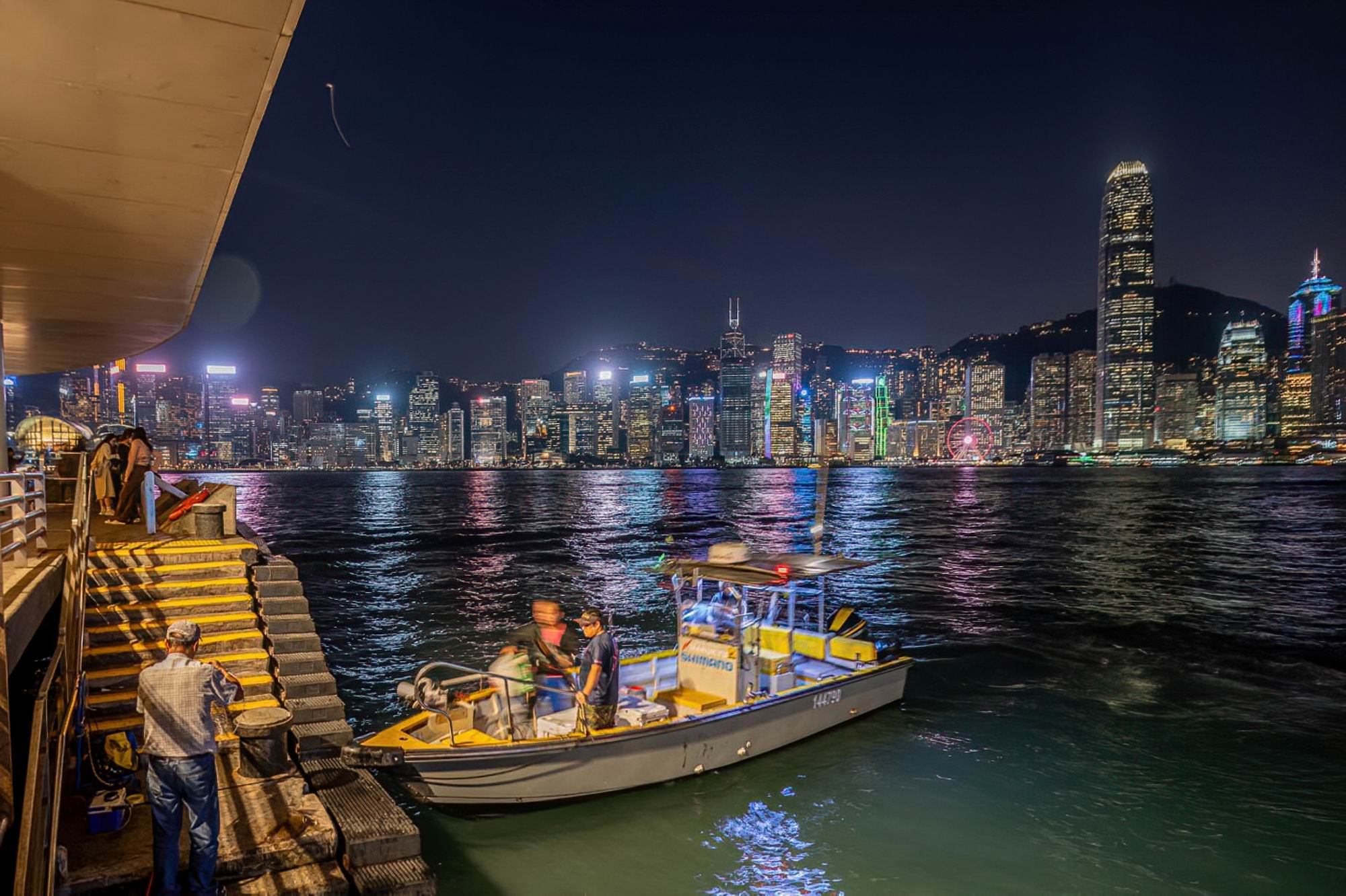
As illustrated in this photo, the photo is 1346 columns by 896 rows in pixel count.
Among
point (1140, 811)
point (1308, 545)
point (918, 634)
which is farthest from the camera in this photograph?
point (1308, 545)

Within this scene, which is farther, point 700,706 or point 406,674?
point 406,674

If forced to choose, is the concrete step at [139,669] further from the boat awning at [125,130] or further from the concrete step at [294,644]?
the boat awning at [125,130]

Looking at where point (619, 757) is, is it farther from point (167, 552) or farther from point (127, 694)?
point (167, 552)

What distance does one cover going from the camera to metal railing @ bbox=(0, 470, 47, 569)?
700 centimetres

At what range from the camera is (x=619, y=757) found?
30.3ft

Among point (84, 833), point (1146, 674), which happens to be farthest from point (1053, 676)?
point (84, 833)

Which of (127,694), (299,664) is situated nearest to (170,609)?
(127,694)

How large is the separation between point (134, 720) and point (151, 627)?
1359 mm

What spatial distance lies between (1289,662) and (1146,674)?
4657 millimetres

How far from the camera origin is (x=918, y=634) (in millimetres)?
21203

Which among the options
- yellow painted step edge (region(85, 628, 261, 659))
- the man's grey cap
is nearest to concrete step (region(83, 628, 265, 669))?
yellow painted step edge (region(85, 628, 261, 659))

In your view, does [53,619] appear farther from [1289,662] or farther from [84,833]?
[1289,662]

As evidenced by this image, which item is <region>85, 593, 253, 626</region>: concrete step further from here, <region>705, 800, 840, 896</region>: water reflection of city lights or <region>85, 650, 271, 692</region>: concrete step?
<region>705, 800, 840, 896</region>: water reflection of city lights

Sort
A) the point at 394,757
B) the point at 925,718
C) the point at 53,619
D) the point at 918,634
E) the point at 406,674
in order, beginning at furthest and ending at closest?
1. the point at 918,634
2. the point at 406,674
3. the point at 925,718
4. the point at 53,619
5. the point at 394,757
